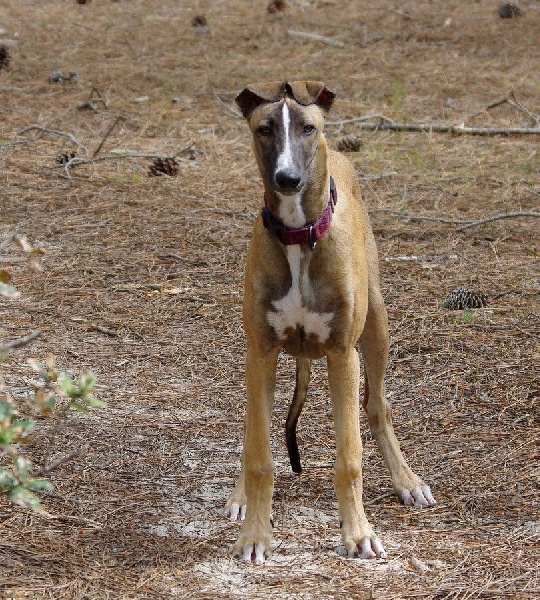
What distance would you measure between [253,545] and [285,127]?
1.45 m

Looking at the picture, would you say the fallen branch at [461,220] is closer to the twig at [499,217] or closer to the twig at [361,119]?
the twig at [499,217]

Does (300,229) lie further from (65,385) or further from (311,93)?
(65,385)

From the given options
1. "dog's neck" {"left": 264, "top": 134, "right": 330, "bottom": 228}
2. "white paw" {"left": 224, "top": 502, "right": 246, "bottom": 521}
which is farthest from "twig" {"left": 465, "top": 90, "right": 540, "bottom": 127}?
"white paw" {"left": 224, "top": 502, "right": 246, "bottom": 521}

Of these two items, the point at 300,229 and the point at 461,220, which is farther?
the point at 461,220

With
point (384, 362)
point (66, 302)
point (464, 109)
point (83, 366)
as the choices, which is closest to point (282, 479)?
point (384, 362)

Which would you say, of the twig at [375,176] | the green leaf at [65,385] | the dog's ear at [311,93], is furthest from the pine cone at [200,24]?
the green leaf at [65,385]

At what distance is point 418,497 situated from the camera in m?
4.49

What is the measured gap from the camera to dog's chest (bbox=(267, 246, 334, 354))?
158 inches

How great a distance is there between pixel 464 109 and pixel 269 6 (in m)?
4.84

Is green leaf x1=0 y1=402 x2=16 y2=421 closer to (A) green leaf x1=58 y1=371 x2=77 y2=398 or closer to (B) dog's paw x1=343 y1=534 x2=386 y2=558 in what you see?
(A) green leaf x1=58 y1=371 x2=77 y2=398

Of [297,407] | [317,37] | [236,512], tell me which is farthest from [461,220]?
[317,37]

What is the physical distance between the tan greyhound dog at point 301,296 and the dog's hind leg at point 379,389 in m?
0.45

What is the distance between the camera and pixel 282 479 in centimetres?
472

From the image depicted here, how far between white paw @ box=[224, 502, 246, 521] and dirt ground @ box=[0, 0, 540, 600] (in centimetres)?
6
